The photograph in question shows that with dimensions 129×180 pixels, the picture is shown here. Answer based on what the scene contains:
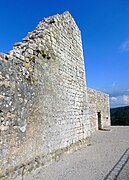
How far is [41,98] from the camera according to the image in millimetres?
5230

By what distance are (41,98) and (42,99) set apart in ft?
0.18

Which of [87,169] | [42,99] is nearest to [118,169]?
[87,169]

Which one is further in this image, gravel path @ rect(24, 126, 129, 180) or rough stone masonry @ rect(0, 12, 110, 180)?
gravel path @ rect(24, 126, 129, 180)

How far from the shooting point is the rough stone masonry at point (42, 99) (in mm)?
4055

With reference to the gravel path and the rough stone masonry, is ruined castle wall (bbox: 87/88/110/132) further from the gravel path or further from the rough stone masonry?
the gravel path

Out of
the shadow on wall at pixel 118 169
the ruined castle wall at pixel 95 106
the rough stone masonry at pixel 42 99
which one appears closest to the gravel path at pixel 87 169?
the shadow on wall at pixel 118 169

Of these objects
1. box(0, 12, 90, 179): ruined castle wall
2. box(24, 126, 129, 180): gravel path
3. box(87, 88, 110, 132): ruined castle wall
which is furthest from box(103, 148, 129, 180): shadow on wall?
box(87, 88, 110, 132): ruined castle wall

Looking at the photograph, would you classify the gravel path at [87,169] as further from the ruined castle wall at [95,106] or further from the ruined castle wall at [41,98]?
the ruined castle wall at [95,106]

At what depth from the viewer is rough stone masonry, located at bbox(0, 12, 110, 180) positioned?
160 inches

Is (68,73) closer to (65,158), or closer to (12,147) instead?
(65,158)

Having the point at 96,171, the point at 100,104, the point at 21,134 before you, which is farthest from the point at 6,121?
the point at 100,104

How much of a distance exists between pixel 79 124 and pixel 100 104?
30.3 ft

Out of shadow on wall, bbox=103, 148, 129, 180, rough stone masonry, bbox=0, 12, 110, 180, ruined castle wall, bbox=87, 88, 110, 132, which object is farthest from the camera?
ruined castle wall, bbox=87, 88, 110, 132

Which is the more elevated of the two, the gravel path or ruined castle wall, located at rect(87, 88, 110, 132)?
ruined castle wall, located at rect(87, 88, 110, 132)
